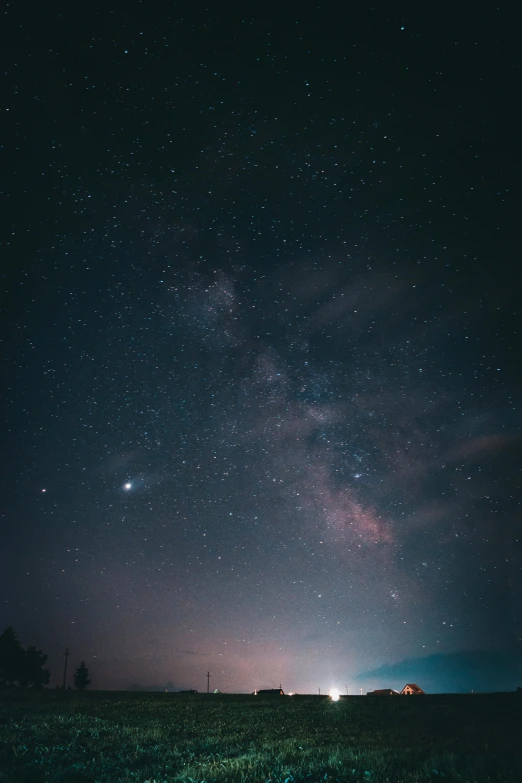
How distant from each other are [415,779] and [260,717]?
16.1m

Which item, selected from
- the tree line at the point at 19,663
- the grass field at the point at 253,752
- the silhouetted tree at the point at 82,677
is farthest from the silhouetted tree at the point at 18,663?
the grass field at the point at 253,752

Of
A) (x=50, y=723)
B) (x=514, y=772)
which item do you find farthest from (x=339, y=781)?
(x=50, y=723)

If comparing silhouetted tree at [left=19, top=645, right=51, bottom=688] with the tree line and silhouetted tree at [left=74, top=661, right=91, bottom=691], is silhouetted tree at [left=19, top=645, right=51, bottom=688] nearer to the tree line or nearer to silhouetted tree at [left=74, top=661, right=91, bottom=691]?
the tree line

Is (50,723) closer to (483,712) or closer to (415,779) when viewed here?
(415,779)

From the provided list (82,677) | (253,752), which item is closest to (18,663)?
(82,677)

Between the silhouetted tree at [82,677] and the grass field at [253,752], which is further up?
the grass field at [253,752]

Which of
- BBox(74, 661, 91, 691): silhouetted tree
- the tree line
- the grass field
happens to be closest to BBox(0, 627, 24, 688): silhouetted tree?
the tree line

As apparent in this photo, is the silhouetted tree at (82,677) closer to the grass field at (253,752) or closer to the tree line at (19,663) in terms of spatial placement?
the tree line at (19,663)

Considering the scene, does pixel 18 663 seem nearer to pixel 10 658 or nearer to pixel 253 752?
pixel 10 658

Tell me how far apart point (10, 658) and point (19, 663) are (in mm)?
2128

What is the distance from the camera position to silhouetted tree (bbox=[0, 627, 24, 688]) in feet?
259

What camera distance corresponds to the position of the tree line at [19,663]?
3120 inches

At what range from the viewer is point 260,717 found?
2058 cm

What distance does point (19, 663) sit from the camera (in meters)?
80.8
